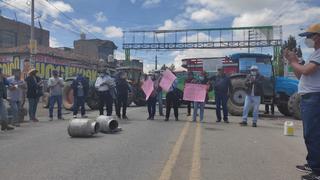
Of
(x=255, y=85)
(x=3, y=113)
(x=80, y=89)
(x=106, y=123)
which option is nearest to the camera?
(x=106, y=123)

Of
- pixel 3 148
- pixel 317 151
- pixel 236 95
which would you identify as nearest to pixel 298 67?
pixel 317 151

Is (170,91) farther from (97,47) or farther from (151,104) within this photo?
(97,47)

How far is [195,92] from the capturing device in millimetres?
16781

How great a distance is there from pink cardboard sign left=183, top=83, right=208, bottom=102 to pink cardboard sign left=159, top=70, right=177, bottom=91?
68 cm

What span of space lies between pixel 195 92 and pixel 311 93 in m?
10.5

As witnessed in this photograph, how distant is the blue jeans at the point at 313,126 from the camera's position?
20.4 feet

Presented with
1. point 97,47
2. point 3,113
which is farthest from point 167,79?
point 97,47

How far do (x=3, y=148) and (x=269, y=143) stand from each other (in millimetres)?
5560

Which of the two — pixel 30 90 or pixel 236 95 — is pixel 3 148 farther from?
pixel 236 95

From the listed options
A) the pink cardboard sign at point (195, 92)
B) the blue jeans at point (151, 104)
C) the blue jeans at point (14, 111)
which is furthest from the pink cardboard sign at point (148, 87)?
the blue jeans at point (14, 111)

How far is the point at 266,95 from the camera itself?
18.8 m

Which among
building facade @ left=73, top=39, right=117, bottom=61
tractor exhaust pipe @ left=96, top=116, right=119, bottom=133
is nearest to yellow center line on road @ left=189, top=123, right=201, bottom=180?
tractor exhaust pipe @ left=96, top=116, right=119, bottom=133

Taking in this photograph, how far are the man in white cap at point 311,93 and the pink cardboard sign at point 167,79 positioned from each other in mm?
10224

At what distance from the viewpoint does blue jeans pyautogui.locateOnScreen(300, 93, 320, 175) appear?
6.21 metres
